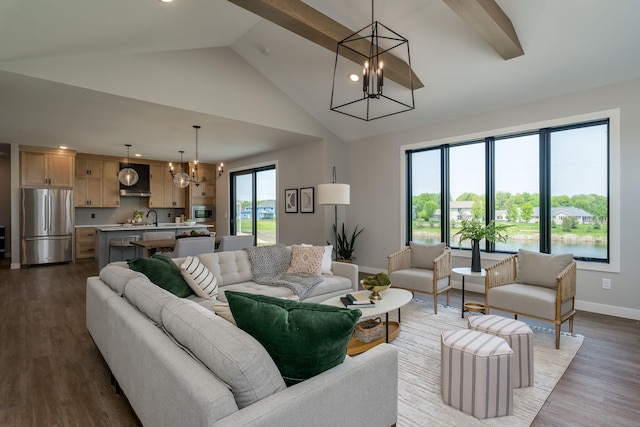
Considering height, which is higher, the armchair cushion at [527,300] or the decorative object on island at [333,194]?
the decorative object on island at [333,194]

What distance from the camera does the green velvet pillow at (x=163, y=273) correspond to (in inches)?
109

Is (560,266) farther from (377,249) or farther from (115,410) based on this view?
(115,410)

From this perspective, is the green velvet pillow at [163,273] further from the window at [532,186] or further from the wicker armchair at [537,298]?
the window at [532,186]

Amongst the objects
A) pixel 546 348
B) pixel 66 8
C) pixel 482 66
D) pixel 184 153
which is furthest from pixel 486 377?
pixel 184 153

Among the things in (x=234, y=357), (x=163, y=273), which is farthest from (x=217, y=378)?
(x=163, y=273)

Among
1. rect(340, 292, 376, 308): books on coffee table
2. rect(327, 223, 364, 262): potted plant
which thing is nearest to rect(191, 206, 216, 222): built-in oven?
rect(327, 223, 364, 262): potted plant

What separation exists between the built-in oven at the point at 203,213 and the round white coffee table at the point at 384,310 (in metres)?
7.39

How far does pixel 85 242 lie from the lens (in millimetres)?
7762

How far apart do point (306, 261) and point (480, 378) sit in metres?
2.25

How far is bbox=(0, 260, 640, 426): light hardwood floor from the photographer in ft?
6.53

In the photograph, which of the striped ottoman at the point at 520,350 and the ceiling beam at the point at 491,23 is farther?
the ceiling beam at the point at 491,23

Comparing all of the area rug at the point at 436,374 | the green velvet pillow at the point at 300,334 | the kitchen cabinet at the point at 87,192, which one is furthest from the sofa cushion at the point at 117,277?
the kitchen cabinet at the point at 87,192

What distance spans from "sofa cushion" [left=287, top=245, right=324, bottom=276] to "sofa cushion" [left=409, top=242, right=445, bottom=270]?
1367 mm

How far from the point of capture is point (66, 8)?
8.63 feet
